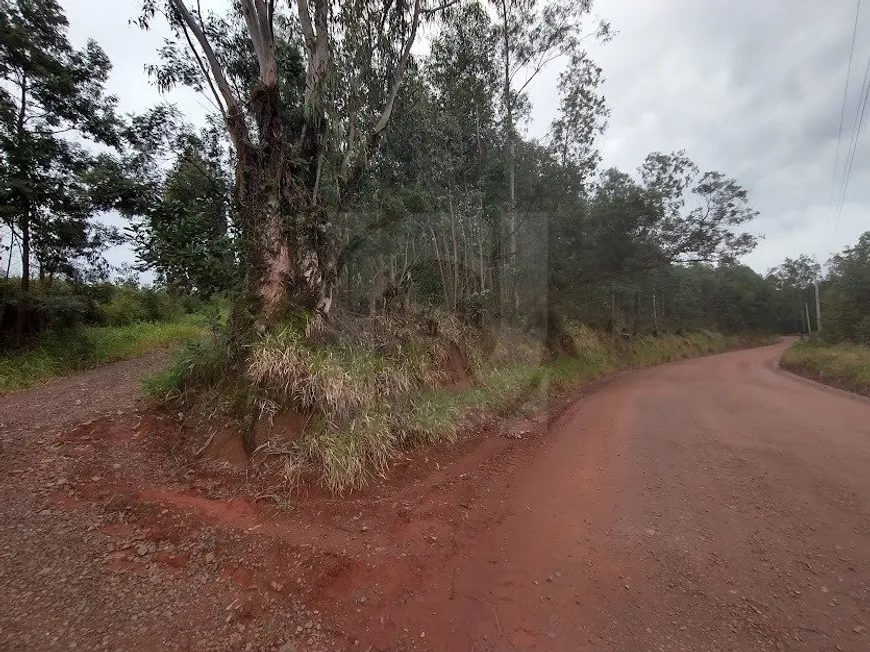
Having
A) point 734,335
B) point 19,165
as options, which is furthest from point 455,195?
point 734,335

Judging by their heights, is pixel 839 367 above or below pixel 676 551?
above

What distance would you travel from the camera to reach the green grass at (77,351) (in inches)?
287

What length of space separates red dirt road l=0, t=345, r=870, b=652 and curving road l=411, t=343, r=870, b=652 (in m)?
0.01

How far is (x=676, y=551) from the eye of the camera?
308cm

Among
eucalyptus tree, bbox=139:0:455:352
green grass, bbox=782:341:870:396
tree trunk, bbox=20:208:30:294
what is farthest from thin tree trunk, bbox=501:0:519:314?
tree trunk, bbox=20:208:30:294

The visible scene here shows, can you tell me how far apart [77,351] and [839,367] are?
63.6 feet

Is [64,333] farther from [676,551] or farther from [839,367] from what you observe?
Answer: [839,367]

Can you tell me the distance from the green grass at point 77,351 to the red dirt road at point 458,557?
3212 millimetres

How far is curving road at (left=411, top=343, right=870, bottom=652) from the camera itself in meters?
2.38

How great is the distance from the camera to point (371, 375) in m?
5.11

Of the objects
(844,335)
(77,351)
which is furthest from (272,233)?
(844,335)

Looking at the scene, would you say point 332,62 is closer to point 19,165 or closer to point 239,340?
point 239,340

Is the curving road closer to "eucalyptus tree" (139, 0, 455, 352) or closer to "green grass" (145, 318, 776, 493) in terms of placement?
"green grass" (145, 318, 776, 493)

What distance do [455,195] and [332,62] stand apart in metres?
4.77
